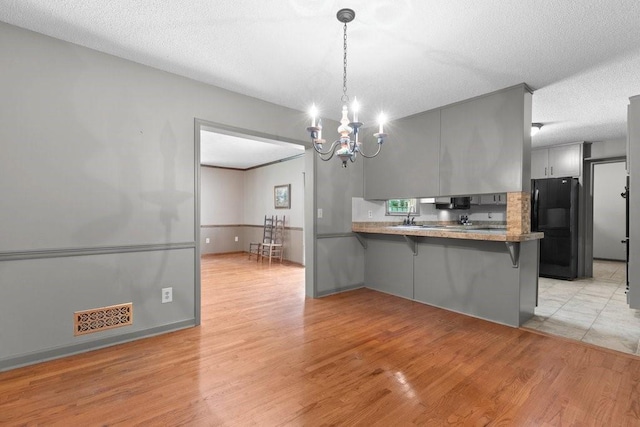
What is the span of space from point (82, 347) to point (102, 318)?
0.79 ft

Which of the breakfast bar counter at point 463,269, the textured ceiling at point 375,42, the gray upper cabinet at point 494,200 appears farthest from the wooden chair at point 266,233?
the gray upper cabinet at point 494,200

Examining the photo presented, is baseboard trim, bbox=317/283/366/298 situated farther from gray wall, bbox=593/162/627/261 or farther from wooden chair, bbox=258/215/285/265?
gray wall, bbox=593/162/627/261

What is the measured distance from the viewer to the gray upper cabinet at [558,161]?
211 inches

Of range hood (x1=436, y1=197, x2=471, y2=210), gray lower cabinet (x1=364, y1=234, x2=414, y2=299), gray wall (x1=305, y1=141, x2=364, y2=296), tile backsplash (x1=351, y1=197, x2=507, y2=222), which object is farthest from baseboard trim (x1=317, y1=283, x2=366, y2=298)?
range hood (x1=436, y1=197, x2=471, y2=210)

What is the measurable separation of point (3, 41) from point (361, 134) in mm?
3840

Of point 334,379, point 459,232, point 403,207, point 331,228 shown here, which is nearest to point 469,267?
point 459,232

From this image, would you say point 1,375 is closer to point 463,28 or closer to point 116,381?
point 116,381

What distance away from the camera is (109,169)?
257 centimetres

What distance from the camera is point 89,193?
2.47m

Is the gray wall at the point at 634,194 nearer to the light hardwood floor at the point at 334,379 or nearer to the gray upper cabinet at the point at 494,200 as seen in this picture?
the light hardwood floor at the point at 334,379

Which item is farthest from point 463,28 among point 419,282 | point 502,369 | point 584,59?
point 419,282

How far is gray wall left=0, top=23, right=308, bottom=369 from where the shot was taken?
2207 millimetres

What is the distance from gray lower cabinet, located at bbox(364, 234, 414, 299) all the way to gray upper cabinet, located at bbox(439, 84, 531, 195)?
37.6 inches

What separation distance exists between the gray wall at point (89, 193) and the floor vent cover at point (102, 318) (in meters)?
0.05
